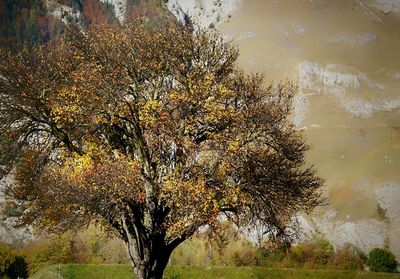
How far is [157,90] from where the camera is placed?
1184 inches

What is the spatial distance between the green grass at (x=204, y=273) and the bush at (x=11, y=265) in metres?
11.7

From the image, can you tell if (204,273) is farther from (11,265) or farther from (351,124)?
(351,124)

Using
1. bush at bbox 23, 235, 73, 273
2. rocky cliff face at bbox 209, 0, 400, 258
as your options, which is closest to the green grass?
bush at bbox 23, 235, 73, 273

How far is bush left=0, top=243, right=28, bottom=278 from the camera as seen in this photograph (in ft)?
190

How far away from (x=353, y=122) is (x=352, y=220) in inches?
1710

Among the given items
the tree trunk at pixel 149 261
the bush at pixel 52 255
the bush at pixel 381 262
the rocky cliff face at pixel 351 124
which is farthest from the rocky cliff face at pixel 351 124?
the tree trunk at pixel 149 261

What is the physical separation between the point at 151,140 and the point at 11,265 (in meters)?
39.8

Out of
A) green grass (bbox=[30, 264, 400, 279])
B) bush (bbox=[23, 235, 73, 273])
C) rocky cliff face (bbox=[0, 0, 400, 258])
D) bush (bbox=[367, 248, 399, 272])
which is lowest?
green grass (bbox=[30, 264, 400, 279])

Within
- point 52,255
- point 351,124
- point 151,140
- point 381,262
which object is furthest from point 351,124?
point 151,140

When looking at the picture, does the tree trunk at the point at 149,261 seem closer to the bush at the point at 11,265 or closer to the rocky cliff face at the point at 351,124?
the bush at the point at 11,265

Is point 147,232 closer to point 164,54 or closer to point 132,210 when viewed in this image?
point 132,210

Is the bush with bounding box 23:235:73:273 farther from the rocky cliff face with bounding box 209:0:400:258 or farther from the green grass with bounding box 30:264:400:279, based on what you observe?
the rocky cliff face with bounding box 209:0:400:258

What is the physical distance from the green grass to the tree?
16.3 m

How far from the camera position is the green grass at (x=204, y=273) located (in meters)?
45.0
